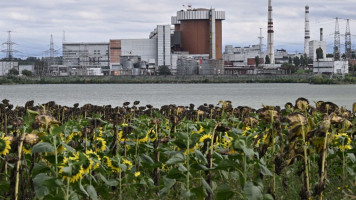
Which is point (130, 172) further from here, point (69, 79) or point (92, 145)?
point (69, 79)

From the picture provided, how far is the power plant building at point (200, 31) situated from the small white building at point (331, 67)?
25621 millimetres

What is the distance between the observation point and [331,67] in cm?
13862

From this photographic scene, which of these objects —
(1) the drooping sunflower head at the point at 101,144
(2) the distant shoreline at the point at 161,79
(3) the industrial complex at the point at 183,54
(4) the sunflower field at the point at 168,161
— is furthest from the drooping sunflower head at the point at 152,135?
(3) the industrial complex at the point at 183,54

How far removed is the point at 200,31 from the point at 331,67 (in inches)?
1323

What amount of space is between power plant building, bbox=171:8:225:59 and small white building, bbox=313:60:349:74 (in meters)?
25.6

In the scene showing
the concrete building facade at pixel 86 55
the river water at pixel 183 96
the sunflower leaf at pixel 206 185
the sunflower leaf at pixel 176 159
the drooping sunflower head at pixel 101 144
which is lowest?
the river water at pixel 183 96

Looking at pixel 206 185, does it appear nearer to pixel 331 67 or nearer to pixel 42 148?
pixel 42 148

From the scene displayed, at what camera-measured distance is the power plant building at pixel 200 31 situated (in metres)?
157

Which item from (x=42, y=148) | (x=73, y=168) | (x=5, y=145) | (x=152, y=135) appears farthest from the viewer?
(x=152, y=135)

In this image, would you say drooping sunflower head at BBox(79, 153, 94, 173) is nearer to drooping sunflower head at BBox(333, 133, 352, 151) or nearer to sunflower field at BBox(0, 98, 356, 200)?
sunflower field at BBox(0, 98, 356, 200)

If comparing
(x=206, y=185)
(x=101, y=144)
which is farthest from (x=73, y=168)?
(x=101, y=144)

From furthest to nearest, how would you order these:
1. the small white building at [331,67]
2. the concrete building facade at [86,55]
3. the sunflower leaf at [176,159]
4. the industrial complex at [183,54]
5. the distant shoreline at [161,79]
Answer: the concrete building facade at [86,55] < the industrial complex at [183,54] < the small white building at [331,67] < the distant shoreline at [161,79] < the sunflower leaf at [176,159]

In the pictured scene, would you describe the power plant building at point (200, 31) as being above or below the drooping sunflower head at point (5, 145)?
above

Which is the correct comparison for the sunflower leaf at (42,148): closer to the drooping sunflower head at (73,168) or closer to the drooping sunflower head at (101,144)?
the drooping sunflower head at (73,168)
